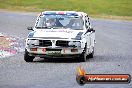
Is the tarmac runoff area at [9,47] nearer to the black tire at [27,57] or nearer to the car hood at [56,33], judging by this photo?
the black tire at [27,57]

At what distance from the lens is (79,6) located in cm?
7288

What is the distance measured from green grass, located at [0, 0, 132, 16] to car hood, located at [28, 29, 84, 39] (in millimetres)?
43797

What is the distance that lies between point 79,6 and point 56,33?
178 ft

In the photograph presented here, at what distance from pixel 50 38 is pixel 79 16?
2.34m

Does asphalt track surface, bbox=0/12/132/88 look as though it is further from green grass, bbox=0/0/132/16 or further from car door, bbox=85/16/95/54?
green grass, bbox=0/0/132/16

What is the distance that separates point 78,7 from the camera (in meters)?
71.9

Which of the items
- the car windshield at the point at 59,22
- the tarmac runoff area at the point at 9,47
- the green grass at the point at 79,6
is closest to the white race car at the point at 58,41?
the car windshield at the point at 59,22

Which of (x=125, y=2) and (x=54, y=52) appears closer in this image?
(x=54, y=52)

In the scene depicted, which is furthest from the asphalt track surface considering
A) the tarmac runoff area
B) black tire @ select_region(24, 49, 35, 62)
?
the tarmac runoff area

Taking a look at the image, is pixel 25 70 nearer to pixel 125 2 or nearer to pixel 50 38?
pixel 50 38

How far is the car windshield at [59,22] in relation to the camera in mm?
19688

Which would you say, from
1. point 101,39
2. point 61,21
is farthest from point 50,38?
point 101,39

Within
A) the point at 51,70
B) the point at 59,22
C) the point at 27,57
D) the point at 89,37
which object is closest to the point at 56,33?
the point at 27,57

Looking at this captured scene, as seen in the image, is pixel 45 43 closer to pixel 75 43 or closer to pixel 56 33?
pixel 56 33
